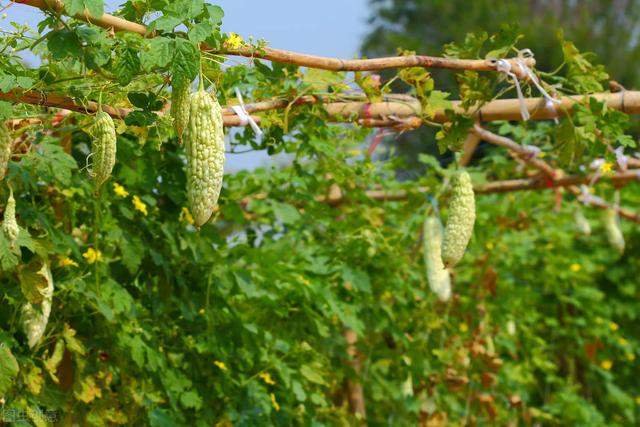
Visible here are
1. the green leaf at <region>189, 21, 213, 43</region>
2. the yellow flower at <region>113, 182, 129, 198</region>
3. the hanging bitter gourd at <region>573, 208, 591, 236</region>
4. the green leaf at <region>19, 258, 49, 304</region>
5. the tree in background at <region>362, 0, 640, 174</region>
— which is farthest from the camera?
the tree in background at <region>362, 0, 640, 174</region>

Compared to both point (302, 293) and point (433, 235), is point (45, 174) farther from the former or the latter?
point (433, 235)

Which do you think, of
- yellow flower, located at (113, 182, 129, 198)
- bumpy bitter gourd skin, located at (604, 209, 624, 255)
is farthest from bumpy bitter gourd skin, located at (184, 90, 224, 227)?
bumpy bitter gourd skin, located at (604, 209, 624, 255)

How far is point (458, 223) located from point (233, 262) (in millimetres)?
783

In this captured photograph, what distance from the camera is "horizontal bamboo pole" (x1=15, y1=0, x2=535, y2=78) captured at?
1.90m

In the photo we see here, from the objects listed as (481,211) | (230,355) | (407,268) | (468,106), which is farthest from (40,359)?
(481,211)

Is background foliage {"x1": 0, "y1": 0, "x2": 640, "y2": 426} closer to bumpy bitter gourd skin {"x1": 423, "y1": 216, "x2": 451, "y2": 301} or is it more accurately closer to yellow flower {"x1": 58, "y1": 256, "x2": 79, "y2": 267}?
yellow flower {"x1": 58, "y1": 256, "x2": 79, "y2": 267}

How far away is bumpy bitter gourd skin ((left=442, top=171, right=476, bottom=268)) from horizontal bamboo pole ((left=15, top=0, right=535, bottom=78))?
29cm

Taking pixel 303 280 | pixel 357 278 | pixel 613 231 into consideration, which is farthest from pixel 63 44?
pixel 613 231

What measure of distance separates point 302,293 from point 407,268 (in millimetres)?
884

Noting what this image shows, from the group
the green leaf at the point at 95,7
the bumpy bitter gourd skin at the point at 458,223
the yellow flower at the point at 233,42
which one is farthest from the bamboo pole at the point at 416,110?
the green leaf at the point at 95,7

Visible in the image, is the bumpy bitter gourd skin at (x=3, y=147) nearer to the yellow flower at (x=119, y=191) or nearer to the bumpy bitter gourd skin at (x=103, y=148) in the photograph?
the bumpy bitter gourd skin at (x=103, y=148)

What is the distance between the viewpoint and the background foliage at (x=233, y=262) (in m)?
2.18

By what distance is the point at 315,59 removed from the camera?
2.29 metres

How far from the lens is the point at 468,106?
2.83 m
